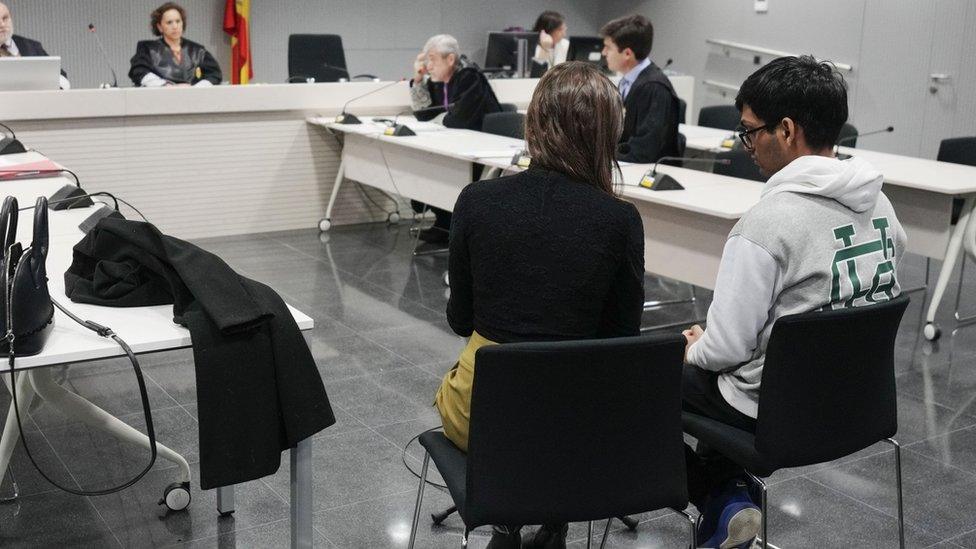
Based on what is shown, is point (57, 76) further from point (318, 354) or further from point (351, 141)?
point (318, 354)

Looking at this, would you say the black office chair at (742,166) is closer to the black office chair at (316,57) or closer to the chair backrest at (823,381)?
the chair backrest at (823,381)

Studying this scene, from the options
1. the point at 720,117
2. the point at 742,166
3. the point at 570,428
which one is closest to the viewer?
the point at 570,428

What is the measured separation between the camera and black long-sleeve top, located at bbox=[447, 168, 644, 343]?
189cm

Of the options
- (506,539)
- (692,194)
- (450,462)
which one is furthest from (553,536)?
(692,194)

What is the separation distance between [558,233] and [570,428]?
0.36 m

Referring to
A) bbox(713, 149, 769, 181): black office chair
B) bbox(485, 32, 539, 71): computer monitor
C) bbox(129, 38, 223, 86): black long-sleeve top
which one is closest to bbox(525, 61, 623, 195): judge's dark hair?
bbox(713, 149, 769, 181): black office chair

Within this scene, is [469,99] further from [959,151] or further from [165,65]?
Answer: [959,151]

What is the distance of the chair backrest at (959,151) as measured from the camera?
5216 mm

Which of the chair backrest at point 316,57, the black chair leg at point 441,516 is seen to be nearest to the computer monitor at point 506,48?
the chair backrest at point 316,57

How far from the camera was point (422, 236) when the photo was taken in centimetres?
628

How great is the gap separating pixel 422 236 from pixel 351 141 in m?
0.73

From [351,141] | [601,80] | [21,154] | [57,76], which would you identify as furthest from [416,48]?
[601,80]

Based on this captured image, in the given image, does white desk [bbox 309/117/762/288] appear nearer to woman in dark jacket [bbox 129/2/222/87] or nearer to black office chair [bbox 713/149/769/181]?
black office chair [bbox 713/149/769/181]

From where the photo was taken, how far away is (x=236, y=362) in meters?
2.03
